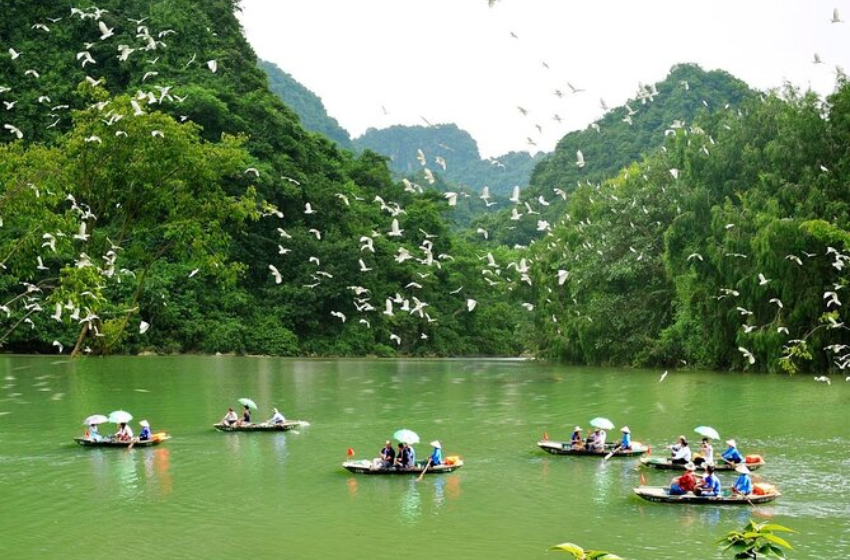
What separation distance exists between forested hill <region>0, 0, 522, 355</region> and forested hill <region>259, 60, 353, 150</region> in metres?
67.6

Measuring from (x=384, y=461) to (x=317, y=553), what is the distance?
21.8 feet

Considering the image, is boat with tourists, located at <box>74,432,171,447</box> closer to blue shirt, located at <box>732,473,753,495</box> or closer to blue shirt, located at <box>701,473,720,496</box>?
blue shirt, located at <box>701,473,720,496</box>

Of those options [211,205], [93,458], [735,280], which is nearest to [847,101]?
[735,280]

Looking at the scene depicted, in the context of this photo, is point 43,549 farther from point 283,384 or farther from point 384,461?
point 283,384

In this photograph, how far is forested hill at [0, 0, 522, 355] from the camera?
52156 mm

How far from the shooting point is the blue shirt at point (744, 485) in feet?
66.3

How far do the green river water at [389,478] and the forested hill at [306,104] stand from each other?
380 feet

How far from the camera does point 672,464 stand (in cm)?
2394

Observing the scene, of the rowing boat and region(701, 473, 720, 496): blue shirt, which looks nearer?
region(701, 473, 720, 496): blue shirt

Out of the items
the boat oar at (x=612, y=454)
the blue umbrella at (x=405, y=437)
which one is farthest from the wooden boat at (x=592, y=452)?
the blue umbrella at (x=405, y=437)

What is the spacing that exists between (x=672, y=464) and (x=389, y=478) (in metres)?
6.62

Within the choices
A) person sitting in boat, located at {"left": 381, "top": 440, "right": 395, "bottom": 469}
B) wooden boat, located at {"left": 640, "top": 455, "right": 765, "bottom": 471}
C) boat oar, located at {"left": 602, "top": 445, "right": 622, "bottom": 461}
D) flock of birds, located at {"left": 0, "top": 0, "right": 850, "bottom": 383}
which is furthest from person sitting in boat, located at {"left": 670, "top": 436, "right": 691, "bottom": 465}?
flock of birds, located at {"left": 0, "top": 0, "right": 850, "bottom": 383}

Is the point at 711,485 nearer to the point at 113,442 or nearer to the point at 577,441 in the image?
the point at 577,441

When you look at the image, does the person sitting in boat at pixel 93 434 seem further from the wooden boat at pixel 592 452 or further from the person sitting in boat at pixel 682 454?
the person sitting in boat at pixel 682 454
